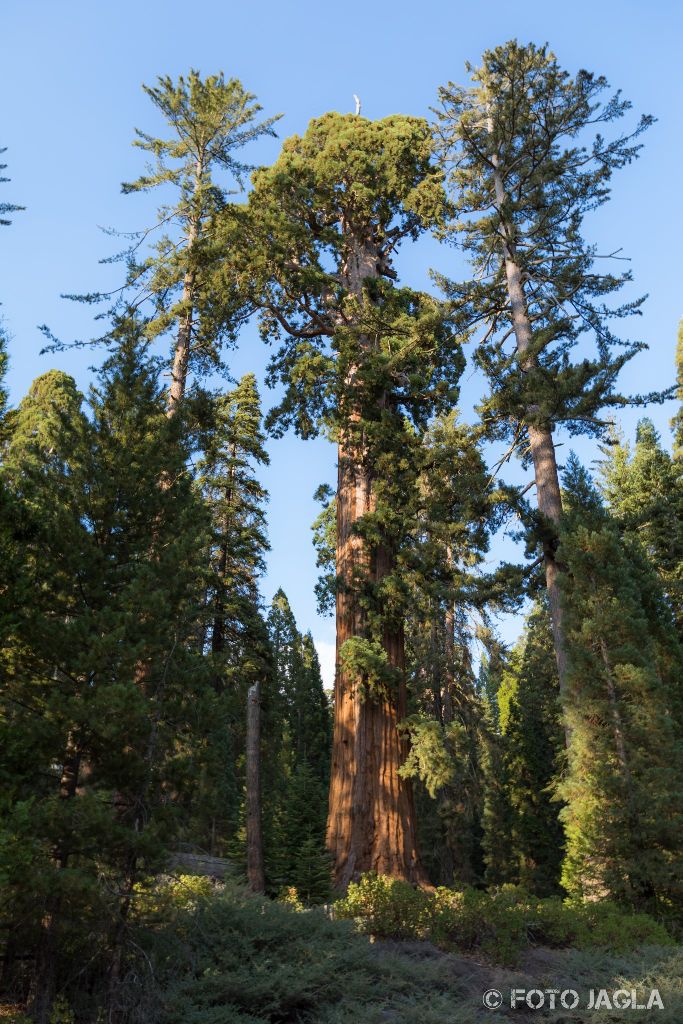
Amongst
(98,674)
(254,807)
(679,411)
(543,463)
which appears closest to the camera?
(98,674)

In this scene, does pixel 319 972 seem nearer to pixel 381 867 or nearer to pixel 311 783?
pixel 381 867

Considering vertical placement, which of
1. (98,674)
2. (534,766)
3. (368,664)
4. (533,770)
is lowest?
(98,674)

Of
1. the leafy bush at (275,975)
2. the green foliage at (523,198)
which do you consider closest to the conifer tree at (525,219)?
the green foliage at (523,198)

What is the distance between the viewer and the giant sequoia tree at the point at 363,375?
495 inches

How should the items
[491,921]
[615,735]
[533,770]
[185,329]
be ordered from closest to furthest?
1. [491,921]
2. [615,735]
3. [185,329]
4. [533,770]

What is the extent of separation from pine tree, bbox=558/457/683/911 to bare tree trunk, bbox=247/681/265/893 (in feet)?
17.6

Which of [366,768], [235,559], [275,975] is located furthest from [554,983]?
[235,559]

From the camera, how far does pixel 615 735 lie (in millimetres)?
10531

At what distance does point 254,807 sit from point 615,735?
649 cm

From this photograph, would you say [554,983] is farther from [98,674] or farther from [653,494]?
[653,494]

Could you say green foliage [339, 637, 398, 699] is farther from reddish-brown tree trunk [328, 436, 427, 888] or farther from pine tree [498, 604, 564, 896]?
pine tree [498, 604, 564, 896]

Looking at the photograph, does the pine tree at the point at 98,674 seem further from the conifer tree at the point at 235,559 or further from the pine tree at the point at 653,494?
the pine tree at the point at 653,494

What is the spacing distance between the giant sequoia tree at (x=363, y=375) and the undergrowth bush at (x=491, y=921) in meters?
2.04

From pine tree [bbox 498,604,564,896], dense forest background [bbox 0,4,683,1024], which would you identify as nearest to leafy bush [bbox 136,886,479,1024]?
dense forest background [bbox 0,4,683,1024]
